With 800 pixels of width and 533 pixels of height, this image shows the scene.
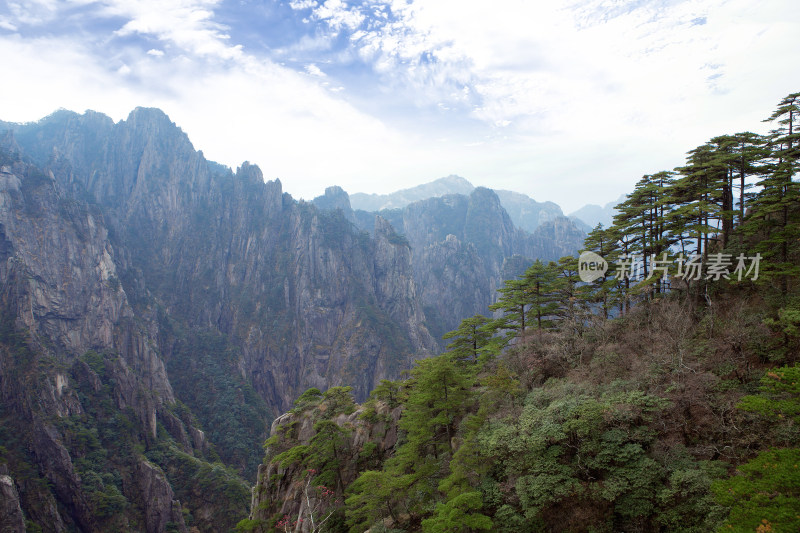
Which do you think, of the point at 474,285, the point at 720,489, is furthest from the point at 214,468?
the point at 474,285

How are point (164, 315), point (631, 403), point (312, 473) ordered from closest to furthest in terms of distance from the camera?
point (631, 403)
point (312, 473)
point (164, 315)

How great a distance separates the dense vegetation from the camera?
1271cm

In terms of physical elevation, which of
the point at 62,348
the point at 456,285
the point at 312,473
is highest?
the point at 456,285

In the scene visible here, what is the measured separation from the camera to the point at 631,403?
599 inches

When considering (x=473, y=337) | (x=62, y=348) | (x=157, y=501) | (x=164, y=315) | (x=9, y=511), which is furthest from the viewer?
(x=164, y=315)

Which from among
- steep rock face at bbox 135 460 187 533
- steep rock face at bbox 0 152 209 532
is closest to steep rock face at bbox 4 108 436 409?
steep rock face at bbox 0 152 209 532

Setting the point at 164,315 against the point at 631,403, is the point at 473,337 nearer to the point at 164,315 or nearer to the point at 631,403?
the point at 631,403

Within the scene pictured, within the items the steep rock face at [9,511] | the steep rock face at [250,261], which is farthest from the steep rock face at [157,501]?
the steep rock face at [250,261]

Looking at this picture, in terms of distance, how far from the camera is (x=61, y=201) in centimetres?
10875

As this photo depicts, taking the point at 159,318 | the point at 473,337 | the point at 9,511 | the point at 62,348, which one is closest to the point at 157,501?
the point at 9,511

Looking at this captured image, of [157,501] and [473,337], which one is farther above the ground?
[473,337]

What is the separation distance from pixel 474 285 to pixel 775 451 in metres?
187

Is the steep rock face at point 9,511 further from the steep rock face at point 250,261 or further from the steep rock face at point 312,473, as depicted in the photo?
the steep rock face at point 250,261

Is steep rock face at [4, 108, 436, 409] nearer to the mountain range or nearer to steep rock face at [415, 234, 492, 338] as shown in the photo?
the mountain range
